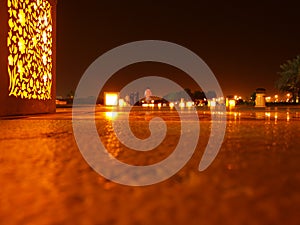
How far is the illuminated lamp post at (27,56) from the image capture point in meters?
8.91

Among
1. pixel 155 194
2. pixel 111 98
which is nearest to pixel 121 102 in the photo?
pixel 111 98

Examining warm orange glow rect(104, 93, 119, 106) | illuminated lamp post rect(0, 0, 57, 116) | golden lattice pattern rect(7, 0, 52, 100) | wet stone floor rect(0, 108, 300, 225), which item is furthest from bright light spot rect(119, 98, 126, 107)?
wet stone floor rect(0, 108, 300, 225)

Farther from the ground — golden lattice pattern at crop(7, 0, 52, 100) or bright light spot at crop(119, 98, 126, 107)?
golden lattice pattern at crop(7, 0, 52, 100)

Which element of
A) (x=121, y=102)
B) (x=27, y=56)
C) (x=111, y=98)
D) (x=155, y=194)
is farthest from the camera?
(x=121, y=102)

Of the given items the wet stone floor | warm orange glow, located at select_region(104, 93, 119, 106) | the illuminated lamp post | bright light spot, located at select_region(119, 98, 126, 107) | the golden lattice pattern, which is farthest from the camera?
bright light spot, located at select_region(119, 98, 126, 107)

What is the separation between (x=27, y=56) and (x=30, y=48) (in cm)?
33

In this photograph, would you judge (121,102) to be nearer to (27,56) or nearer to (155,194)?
(27,56)

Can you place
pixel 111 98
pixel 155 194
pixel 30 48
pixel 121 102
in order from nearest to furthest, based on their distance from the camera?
pixel 155 194 → pixel 30 48 → pixel 111 98 → pixel 121 102

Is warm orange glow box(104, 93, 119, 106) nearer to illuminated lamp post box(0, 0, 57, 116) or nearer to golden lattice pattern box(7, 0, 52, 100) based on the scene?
illuminated lamp post box(0, 0, 57, 116)

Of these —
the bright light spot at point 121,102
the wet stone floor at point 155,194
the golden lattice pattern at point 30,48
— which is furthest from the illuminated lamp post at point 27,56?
the bright light spot at point 121,102

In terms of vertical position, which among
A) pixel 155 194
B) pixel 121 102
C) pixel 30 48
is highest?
pixel 30 48

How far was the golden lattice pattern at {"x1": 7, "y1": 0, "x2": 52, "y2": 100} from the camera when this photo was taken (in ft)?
30.5

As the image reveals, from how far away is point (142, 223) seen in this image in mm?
1226

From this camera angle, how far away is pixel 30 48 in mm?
10398
